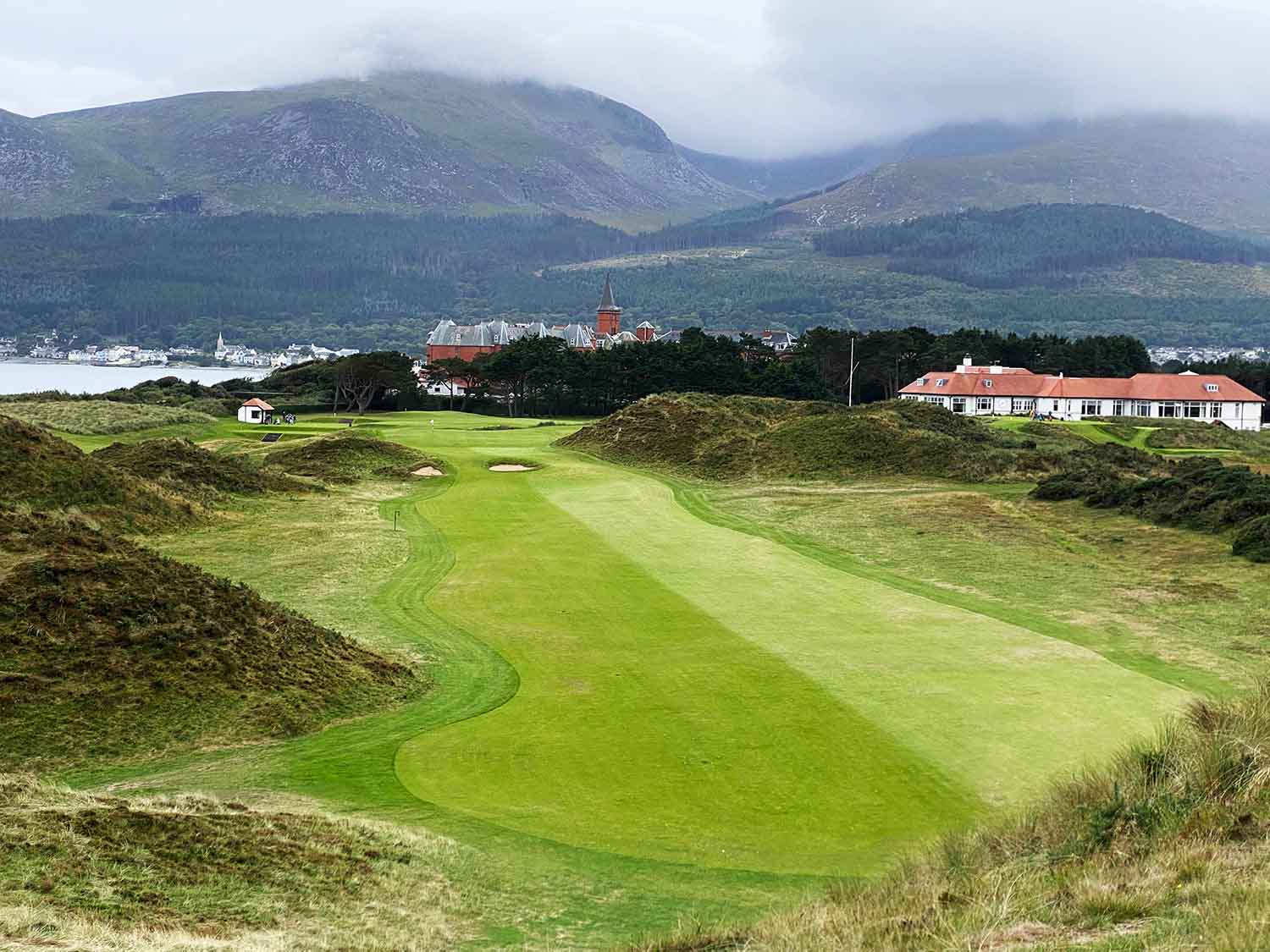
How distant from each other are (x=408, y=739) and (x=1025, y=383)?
83153 mm

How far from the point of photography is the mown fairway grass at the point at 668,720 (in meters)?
12.1

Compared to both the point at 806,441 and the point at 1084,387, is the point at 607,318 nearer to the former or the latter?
the point at 1084,387

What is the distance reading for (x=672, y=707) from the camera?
56.9 ft

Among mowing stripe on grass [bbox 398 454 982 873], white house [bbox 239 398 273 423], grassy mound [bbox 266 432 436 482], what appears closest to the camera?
mowing stripe on grass [bbox 398 454 982 873]

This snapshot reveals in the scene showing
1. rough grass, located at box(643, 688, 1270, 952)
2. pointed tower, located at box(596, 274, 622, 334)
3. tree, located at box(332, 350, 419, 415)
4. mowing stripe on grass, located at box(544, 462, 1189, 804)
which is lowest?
mowing stripe on grass, located at box(544, 462, 1189, 804)

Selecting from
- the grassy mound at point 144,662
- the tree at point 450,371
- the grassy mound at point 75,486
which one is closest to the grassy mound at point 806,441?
the grassy mound at point 75,486

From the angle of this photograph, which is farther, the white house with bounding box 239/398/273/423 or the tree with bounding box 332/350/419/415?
the tree with bounding box 332/350/419/415

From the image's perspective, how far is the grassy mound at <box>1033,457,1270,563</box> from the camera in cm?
3100

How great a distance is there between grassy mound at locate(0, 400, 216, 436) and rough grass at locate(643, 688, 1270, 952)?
56156 millimetres

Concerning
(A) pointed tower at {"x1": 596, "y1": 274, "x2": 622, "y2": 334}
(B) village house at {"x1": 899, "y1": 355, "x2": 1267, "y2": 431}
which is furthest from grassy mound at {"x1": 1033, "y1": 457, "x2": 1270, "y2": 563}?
(A) pointed tower at {"x1": 596, "y1": 274, "x2": 622, "y2": 334}

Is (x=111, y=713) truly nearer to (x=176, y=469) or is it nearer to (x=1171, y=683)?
(x=1171, y=683)

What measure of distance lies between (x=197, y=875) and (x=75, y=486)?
24848mm

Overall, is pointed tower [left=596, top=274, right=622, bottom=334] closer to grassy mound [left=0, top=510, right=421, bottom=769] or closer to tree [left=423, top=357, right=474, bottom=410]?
tree [left=423, top=357, right=474, bottom=410]

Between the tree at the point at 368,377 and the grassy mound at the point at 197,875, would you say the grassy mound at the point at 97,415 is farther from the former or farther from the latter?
the grassy mound at the point at 197,875
